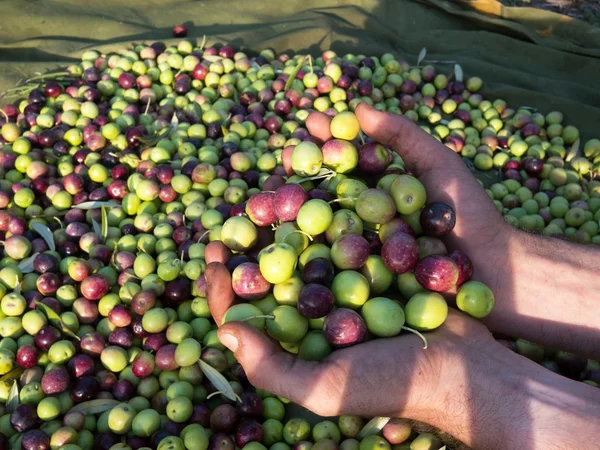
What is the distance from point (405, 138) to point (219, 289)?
155 centimetres

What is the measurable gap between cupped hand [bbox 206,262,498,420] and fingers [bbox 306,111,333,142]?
1.19m

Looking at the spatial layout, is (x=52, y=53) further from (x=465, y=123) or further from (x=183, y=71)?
(x=465, y=123)

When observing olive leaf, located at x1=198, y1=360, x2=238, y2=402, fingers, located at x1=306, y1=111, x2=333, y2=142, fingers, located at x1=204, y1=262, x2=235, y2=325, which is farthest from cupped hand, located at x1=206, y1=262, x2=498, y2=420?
fingers, located at x1=306, y1=111, x2=333, y2=142

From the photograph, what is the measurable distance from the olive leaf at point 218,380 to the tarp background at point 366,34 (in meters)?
3.96

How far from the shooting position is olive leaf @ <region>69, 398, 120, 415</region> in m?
A: 2.84

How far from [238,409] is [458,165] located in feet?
6.41

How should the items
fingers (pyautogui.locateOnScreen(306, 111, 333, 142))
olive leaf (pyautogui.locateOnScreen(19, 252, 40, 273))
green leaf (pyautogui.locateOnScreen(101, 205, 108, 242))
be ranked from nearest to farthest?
fingers (pyautogui.locateOnScreen(306, 111, 333, 142)) → olive leaf (pyautogui.locateOnScreen(19, 252, 40, 273)) → green leaf (pyautogui.locateOnScreen(101, 205, 108, 242))

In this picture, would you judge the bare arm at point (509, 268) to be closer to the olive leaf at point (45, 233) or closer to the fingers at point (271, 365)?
the fingers at point (271, 365)

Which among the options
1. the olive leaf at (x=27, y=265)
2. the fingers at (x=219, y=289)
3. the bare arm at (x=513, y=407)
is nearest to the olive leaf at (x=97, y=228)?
the olive leaf at (x=27, y=265)

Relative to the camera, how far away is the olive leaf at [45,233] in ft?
12.2

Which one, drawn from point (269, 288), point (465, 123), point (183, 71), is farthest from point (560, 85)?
point (269, 288)

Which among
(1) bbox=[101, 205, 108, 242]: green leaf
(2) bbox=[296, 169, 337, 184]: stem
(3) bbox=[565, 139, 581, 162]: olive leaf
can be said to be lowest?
(1) bbox=[101, 205, 108, 242]: green leaf

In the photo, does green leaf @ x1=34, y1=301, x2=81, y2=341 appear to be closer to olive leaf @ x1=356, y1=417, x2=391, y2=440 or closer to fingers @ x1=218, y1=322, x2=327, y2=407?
fingers @ x1=218, y1=322, x2=327, y2=407

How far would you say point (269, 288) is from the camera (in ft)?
8.30
